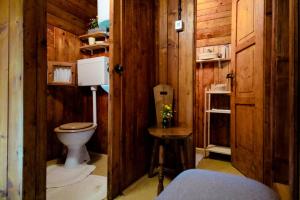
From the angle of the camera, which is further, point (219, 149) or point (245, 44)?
point (219, 149)

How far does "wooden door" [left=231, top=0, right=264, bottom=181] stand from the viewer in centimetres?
195

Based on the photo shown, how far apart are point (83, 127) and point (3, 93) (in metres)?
1.32

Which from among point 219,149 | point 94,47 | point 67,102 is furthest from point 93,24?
point 219,149

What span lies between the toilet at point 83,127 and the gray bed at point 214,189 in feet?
5.84

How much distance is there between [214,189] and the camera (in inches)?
30.5

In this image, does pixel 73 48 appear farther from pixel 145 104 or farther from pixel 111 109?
pixel 111 109

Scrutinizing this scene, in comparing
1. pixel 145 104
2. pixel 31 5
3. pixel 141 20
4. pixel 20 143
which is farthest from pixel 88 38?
pixel 20 143

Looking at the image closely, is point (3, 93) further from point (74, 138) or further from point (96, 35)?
point (96, 35)

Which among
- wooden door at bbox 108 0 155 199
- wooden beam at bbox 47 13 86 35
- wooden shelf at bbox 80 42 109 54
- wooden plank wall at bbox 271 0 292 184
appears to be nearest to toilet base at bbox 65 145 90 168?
wooden door at bbox 108 0 155 199

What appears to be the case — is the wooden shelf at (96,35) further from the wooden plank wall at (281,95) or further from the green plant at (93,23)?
the wooden plank wall at (281,95)

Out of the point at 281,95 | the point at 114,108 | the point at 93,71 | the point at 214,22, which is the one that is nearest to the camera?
the point at 281,95

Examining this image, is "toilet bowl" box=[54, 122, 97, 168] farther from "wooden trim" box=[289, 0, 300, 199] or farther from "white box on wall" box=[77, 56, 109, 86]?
"wooden trim" box=[289, 0, 300, 199]

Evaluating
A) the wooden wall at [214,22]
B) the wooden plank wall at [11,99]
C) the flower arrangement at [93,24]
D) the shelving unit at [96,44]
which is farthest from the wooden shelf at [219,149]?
the flower arrangement at [93,24]

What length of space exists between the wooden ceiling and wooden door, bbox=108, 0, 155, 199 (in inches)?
52.9
